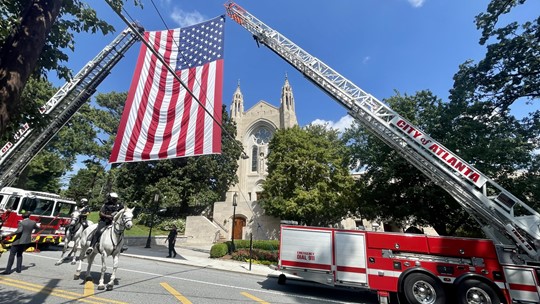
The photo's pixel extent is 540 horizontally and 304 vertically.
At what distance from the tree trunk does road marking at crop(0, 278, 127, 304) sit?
464 cm

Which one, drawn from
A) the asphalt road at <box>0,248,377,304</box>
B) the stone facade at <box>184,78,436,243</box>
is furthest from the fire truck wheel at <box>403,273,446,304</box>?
the stone facade at <box>184,78,436,243</box>

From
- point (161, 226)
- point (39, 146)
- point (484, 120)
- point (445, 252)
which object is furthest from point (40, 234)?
point (484, 120)

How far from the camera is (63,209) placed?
50.3ft

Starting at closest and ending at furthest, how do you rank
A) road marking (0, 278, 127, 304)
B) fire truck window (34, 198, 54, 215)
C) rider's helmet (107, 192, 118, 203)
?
road marking (0, 278, 127, 304) → rider's helmet (107, 192, 118, 203) → fire truck window (34, 198, 54, 215)

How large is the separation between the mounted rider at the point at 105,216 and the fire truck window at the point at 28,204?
851cm

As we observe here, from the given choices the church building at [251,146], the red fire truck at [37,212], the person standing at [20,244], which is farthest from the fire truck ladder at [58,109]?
the church building at [251,146]

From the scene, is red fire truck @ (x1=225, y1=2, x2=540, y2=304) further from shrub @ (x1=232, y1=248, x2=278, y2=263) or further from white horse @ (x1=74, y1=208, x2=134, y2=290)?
shrub @ (x1=232, y1=248, x2=278, y2=263)

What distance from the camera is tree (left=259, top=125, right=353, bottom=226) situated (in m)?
23.7

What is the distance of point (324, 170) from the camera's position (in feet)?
82.3

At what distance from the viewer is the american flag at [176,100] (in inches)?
501

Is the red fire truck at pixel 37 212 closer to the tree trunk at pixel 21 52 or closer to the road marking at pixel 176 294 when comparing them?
the road marking at pixel 176 294

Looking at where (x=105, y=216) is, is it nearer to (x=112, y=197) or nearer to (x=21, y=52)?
(x=112, y=197)

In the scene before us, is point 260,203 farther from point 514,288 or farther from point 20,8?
point 20,8

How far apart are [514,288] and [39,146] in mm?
20068
